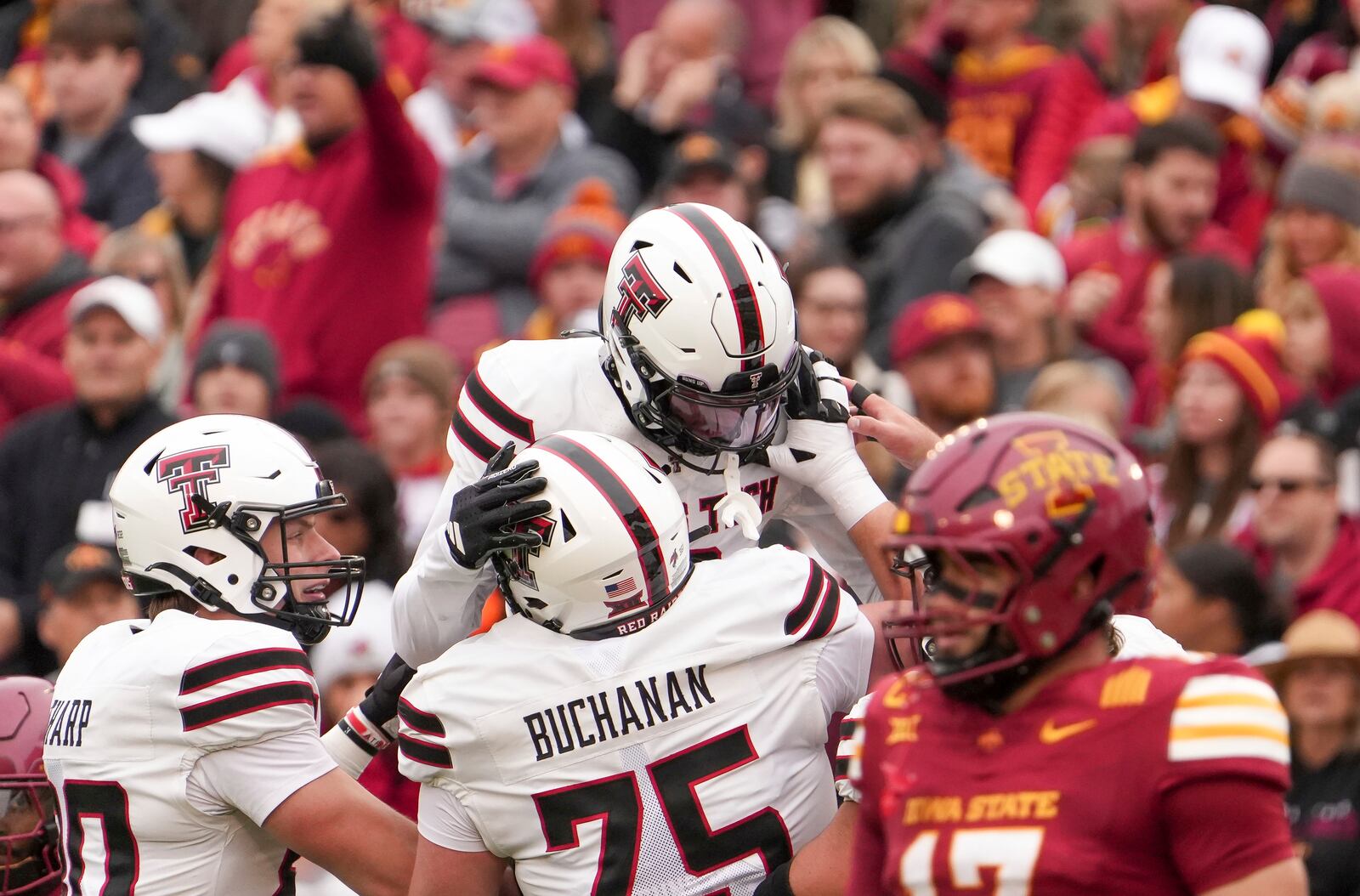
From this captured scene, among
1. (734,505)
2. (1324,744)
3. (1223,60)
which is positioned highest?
(734,505)

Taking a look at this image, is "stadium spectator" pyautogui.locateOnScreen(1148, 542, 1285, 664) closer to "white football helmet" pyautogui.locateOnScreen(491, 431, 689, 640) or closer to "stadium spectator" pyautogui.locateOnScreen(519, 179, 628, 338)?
"stadium spectator" pyautogui.locateOnScreen(519, 179, 628, 338)

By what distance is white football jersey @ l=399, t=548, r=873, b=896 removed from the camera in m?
3.81

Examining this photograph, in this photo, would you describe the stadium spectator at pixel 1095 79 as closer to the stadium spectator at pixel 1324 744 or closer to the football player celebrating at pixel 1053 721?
the stadium spectator at pixel 1324 744

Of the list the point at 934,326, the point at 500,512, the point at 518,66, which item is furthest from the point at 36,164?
the point at 500,512

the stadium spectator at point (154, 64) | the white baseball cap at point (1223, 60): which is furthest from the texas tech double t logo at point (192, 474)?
the stadium spectator at point (154, 64)

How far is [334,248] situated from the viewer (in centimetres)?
873

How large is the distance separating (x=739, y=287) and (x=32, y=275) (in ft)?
17.3

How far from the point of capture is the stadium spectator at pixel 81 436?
7.59 m

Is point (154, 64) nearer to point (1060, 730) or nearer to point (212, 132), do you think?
point (212, 132)

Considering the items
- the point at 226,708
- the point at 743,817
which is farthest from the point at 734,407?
the point at 226,708

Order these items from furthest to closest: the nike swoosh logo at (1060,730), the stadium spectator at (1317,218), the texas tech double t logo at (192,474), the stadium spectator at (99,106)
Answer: the stadium spectator at (99,106) < the stadium spectator at (1317,218) < the texas tech double t logo at (192,474) < the nike swoosh logo at (1060,730)

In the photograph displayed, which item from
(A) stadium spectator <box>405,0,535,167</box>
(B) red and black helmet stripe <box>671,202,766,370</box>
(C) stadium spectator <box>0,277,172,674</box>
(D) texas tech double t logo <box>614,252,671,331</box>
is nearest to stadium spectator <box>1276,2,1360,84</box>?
(A) stadium spectator <box>405,0,535,167</box>

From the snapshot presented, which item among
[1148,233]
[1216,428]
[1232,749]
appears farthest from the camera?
[1148,233]

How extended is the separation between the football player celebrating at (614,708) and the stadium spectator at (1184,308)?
4.22 m
